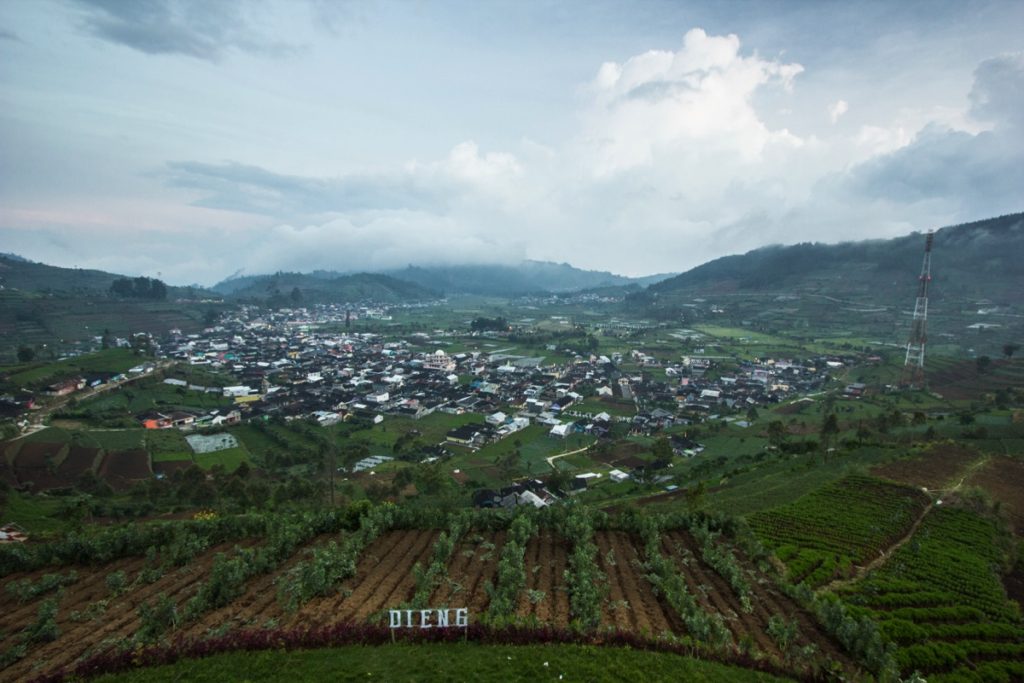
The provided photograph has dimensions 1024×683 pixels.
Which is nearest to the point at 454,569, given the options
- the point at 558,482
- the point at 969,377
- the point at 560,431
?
the point at 558,482

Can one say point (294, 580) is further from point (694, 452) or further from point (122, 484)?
point (694, 452)

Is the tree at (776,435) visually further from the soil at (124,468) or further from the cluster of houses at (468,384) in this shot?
the soil at (124,468)

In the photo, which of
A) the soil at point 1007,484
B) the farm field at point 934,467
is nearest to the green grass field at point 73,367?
the farm field at point 934,467

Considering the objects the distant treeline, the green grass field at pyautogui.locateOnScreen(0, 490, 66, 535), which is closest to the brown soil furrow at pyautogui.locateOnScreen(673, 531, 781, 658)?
the green grass field at pyautogui.locateOnScreen(0, 490, 66, 535)

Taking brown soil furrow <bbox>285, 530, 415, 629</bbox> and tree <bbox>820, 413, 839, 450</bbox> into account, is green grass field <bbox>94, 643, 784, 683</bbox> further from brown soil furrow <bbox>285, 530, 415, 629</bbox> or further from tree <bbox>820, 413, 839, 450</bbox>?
tree <bbox>820, 413, 839, 450</bbox>

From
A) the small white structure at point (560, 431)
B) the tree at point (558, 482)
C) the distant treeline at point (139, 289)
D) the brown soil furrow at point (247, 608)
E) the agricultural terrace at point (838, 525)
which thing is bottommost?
the small white structure at point (560, 431)

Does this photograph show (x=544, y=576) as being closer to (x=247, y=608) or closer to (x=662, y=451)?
(x=247, y=608)
